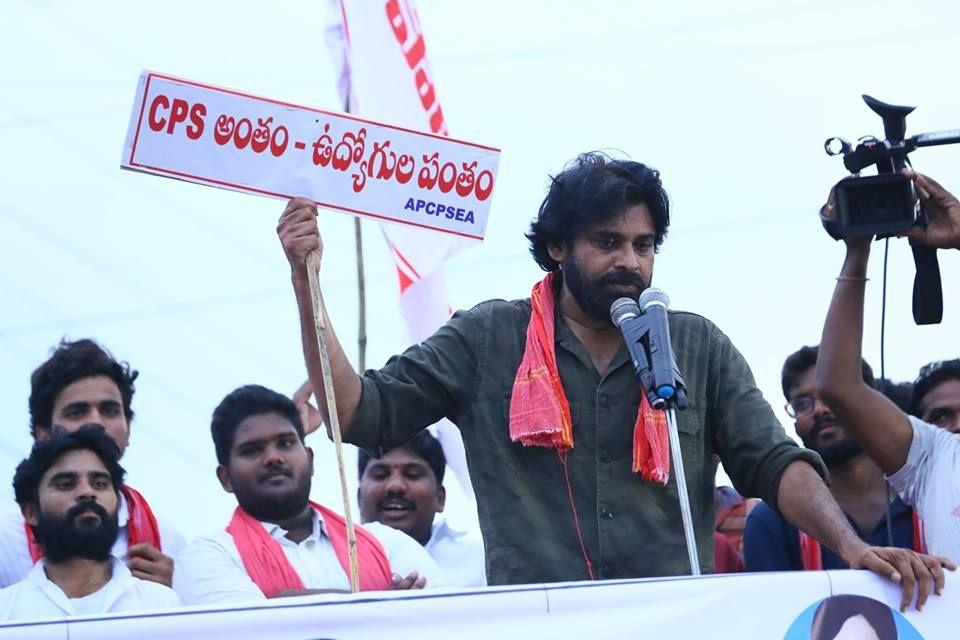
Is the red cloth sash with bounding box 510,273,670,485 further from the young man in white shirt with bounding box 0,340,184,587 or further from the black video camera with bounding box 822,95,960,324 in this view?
the young man in white shirt with bounding box 0,340,184,587

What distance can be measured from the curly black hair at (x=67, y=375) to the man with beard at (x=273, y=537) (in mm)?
398

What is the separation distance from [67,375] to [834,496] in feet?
9.03

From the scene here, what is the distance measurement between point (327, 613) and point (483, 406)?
1024mm

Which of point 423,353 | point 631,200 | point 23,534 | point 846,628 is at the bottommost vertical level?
point 846,628

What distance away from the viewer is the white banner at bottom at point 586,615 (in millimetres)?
3150

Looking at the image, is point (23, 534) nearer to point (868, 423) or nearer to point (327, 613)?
point (327, 613)

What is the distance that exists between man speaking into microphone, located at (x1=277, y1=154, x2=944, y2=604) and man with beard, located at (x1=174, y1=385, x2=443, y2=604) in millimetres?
1085

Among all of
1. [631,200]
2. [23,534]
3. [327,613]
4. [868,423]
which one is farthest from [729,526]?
[327,613]

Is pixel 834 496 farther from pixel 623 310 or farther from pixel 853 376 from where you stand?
pixel 623 310

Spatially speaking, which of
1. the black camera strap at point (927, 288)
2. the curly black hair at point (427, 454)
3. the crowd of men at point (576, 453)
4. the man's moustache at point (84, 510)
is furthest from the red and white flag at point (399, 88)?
the black camera strap at point (927, 288)

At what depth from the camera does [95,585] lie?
194 inches

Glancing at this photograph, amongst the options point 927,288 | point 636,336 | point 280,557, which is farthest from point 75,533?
point 927,288

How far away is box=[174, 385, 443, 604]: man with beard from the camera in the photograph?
5.05 m

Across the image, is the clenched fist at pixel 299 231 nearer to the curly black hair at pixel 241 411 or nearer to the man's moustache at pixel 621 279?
the man's moustache at pixel 621 279
